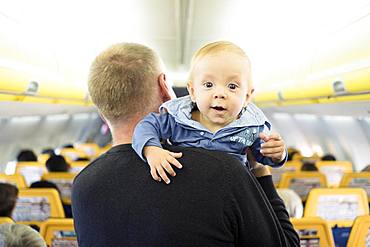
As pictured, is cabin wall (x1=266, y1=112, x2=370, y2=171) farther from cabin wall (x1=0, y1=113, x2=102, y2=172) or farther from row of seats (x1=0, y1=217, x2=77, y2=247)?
row of seats (x1=0, y1=217, x2=77, y2=247)

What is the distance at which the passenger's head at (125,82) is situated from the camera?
1741 millimetres

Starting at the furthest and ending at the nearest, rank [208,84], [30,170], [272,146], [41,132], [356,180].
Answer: [41,132], [30,170], [356,180], [208,84], [272,146]

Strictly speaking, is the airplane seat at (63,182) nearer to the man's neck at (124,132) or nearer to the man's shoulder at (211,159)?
the man's neck at (124,132)

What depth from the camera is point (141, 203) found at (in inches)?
58.1

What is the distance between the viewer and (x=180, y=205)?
4.76 ft

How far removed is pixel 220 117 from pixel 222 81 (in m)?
0.13

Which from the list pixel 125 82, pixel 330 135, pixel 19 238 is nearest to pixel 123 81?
pixel 125 82

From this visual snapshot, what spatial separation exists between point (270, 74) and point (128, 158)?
7.84 metres

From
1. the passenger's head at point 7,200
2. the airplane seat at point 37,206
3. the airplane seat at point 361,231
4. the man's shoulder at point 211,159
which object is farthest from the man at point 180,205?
the airplane seat at point 37,206

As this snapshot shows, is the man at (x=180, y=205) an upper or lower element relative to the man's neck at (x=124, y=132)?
lower

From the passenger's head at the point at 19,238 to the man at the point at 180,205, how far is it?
0.72 metres

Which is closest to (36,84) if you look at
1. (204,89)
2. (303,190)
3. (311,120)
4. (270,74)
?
(303,190)

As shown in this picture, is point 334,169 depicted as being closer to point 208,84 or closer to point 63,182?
point 63,182

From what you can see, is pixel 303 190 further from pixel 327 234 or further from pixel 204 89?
pixel 204 89
